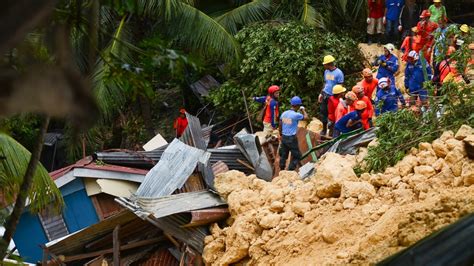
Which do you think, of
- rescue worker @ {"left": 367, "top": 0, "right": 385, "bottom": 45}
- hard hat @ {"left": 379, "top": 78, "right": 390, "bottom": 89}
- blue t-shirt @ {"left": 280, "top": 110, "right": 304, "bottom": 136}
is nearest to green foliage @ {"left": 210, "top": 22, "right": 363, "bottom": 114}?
rescue worker @ {"left": 367, "top": 0, "right": 385, "bottom": 45}

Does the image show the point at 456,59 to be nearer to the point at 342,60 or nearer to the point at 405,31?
the point at 342,60

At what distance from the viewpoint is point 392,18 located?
65.0 ft

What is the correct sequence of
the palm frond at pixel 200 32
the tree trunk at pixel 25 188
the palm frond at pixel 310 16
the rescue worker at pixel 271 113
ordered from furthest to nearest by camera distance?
1. the palm frond at pixel 310 16
2. the palm frond at pixel 200 32
3. the rescue worker at pixel 271 113
4. the tree trunk at pixel 25 188

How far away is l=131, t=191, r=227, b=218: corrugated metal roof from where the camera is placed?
1400cm

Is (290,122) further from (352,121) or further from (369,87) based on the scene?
(369,87)

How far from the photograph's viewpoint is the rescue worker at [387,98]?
14.5m

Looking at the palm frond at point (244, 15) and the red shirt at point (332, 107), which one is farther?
the palm frond at point (244, 15)

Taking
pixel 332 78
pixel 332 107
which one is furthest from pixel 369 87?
pixel 332 78

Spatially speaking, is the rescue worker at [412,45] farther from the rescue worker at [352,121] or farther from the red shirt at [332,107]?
the rescue worker at [352,121]

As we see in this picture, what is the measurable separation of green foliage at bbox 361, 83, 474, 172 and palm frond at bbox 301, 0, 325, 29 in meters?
7.23

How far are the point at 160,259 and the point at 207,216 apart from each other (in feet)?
4.76

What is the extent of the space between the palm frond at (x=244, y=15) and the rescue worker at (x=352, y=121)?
19.5ft

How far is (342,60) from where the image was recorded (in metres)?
19.4

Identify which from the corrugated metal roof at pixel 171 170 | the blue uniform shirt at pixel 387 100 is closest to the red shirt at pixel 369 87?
the blue uniform shirt at pixel 387 100
